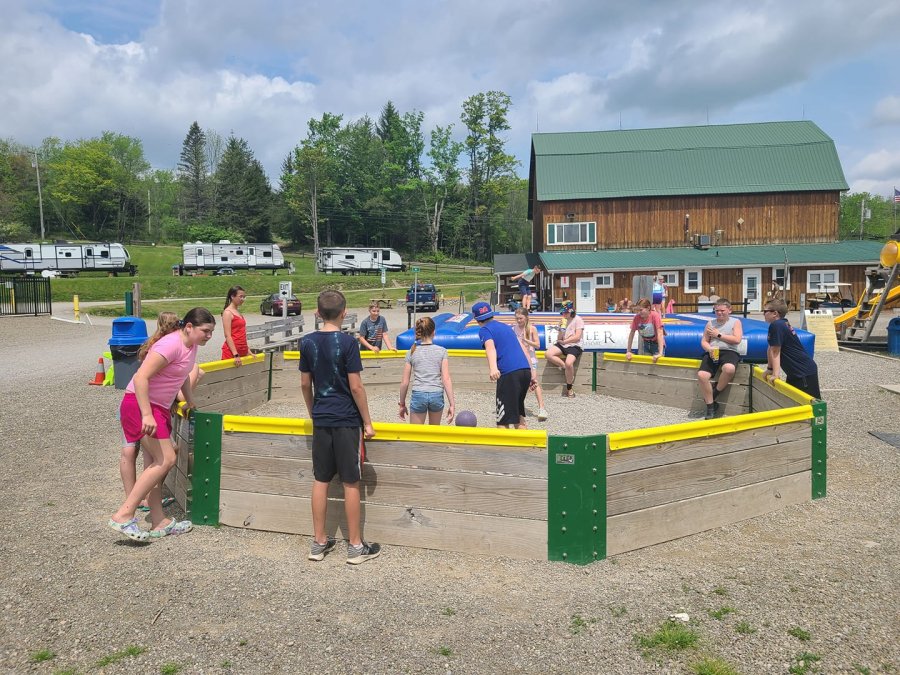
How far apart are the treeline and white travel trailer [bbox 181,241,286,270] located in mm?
19783

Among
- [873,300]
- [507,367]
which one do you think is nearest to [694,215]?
[873,300]

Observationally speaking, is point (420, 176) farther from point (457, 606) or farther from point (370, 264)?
point (457, 606)

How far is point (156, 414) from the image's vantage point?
5.10 metres

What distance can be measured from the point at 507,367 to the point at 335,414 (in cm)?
316

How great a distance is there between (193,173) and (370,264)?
159 feet

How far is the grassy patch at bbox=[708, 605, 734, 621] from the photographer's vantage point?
12.9 ft

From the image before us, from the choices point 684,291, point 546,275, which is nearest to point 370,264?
point 546,275

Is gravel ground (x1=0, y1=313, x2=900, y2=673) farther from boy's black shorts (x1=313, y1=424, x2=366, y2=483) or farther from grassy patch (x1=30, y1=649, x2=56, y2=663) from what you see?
boy's black shorts (x1=313, y1=424, x2=366, y2=483)

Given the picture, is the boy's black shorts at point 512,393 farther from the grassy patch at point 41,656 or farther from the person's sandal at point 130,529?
the grassy patch at point 41,656

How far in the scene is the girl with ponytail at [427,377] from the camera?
22.5 feet

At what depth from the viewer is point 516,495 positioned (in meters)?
4.80

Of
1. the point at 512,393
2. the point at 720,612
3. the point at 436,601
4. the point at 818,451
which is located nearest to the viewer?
the point at 720,612

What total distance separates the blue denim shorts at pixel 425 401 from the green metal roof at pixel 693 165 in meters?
33.5

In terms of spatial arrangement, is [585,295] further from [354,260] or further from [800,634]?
[800,634]
